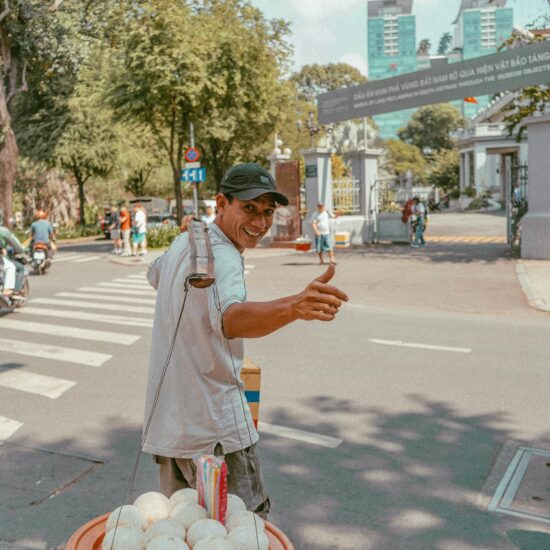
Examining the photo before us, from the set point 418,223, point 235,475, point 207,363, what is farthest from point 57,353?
point 418,223

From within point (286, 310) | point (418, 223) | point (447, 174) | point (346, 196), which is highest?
point (447, 174)

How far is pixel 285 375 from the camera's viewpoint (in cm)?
727

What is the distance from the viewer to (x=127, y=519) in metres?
2.16

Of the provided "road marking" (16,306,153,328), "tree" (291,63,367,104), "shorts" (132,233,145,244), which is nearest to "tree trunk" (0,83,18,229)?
"shorts" (132,233,145,244)

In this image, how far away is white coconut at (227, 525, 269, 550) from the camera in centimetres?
206

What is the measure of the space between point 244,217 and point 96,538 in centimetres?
117

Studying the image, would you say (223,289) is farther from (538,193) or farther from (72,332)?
(538,193)

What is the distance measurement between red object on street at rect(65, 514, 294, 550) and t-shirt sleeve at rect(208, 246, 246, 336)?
67 cm

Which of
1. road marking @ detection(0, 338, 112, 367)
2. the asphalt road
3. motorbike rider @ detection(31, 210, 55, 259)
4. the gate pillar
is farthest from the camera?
motorbike rider @ detection(31, 210, 55, 259)

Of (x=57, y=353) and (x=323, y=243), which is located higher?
(x=323, y=243)

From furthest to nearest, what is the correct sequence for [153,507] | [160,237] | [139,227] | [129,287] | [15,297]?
[160,237], [139,227], [129,287], [15,297], [153,507]

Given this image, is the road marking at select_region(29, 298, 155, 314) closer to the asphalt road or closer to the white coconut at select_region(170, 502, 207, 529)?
the asphalt road

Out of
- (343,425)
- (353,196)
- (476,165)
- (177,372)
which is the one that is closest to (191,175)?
(353,196)

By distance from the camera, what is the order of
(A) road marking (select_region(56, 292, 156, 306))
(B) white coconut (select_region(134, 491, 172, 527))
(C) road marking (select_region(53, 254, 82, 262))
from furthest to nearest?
(C) road marking (select_region(53, 254, 82, 262)) < (A) road marking (select_region(56, 292, 156, 306)) < (B) white coconut (select_region(134, 491, 172, 527))
